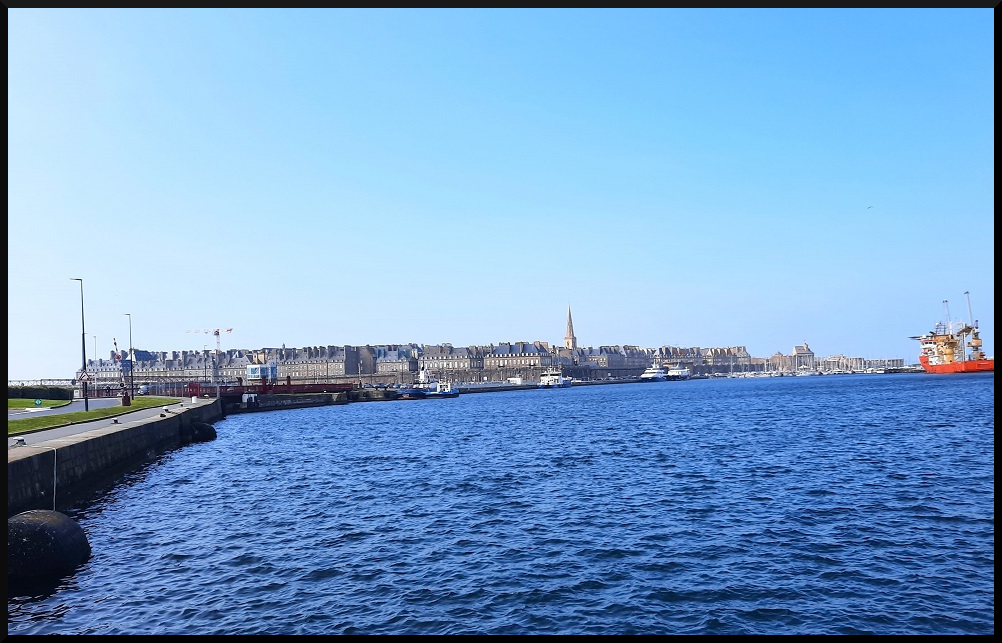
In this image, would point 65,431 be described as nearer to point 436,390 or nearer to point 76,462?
point 76,462

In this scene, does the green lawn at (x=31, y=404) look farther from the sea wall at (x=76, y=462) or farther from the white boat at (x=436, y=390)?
the white boat at (x=436, y=390)

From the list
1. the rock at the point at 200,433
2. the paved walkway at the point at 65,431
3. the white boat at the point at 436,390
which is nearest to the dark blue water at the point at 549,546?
the paved walkway at the point at 65,431

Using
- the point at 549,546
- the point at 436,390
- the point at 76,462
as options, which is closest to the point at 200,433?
the point at 76,462

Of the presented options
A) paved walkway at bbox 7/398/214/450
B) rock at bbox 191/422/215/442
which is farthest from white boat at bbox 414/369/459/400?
paved walkway at bbox 7/398/214/450

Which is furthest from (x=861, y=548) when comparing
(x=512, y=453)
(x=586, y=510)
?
(x=512, y=453)

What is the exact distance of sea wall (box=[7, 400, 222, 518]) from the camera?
71.3ft

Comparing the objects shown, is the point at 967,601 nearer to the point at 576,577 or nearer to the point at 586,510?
the point at 576,577

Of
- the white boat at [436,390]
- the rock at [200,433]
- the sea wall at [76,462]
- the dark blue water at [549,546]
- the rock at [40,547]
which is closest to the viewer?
the dark blue water at [549,546]

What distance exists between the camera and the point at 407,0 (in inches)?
247

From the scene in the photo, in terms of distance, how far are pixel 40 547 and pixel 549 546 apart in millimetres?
12600

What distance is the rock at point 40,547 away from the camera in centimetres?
1641

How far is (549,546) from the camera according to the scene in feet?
63.5

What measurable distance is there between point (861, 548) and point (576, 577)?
7.89 meters

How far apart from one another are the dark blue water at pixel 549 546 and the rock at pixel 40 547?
0.59m
